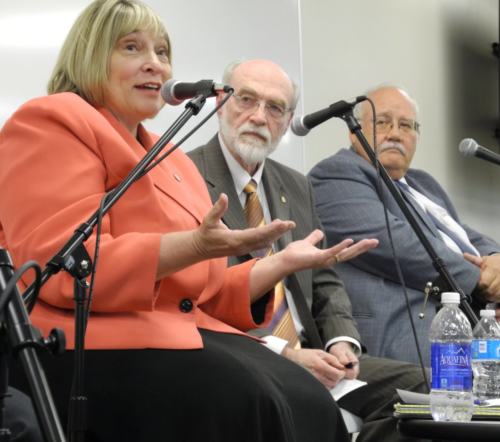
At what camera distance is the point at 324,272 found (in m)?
2.68

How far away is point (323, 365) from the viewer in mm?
2217

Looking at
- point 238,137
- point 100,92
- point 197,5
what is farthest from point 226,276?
point 197,5

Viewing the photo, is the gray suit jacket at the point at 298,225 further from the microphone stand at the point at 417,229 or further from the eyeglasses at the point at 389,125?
the eyeglasses at the point at 389,125

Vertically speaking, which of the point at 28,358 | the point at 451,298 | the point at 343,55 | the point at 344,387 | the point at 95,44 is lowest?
the point at 344,387

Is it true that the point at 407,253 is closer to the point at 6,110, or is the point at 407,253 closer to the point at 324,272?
the point at 324,272

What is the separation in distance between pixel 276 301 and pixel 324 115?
2.17 feet

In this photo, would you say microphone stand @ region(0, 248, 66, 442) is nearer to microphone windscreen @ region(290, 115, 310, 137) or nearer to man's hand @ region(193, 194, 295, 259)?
man's hand @ region(193, 194, 295, 259)

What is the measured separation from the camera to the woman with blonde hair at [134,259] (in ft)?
4.72

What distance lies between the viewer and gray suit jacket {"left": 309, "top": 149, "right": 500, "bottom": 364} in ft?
9.02

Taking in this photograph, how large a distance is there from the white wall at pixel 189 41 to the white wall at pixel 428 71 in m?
0.54

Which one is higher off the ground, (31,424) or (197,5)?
(197,5)

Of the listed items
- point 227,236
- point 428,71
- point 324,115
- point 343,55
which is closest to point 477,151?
point 324,115

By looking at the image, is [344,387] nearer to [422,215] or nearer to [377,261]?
[377,261]

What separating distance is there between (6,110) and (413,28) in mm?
3459
